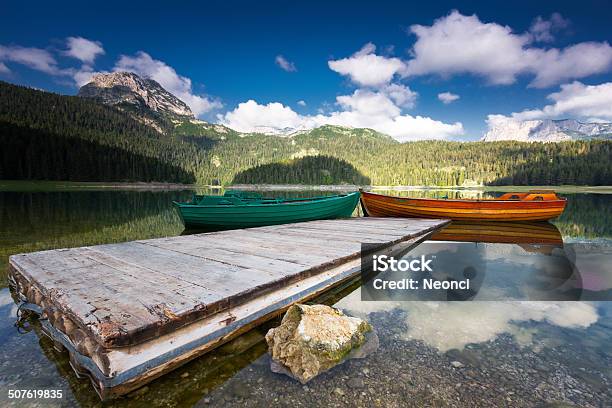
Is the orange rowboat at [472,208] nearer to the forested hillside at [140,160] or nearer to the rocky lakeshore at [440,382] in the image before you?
the rocky lakeshore at [440,382]

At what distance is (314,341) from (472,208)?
55.7ft

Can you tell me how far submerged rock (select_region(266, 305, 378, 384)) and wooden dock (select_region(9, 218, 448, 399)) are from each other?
585 millimetres

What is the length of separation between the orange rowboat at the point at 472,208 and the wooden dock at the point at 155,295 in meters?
12.0

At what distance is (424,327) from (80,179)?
435ft

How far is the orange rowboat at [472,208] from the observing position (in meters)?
→ 17.2

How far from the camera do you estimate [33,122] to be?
403 feet

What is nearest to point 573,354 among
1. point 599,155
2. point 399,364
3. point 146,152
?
point 399,364

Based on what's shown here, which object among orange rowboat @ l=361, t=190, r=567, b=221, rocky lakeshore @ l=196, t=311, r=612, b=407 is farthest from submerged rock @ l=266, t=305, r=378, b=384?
orange rowboat @ l=361, t=190, r=567, b=221

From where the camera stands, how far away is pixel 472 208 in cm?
1728

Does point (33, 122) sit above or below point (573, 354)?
above

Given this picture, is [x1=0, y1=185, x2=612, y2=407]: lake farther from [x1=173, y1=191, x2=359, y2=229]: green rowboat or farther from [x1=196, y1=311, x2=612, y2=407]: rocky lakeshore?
[x1=173, y1=191, x2=359, y2=229]: green rowboat

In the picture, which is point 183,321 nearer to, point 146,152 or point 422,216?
point 422,216

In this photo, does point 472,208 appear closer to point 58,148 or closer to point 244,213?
point 244,213

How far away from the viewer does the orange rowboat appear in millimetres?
17219
